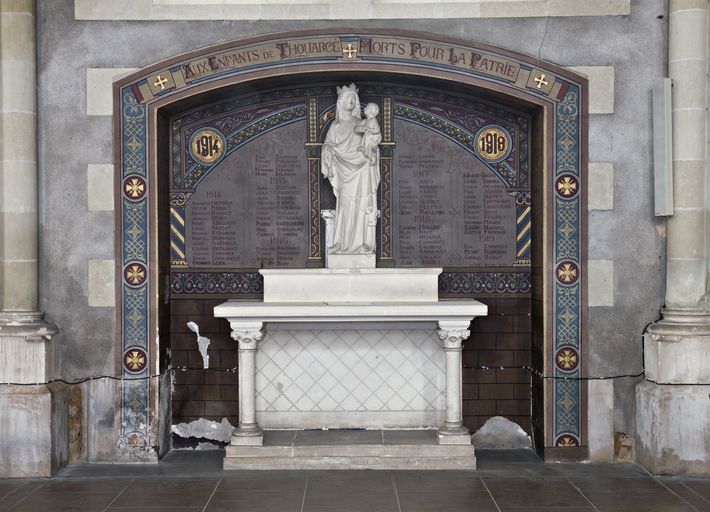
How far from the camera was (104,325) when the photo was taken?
7211 millimetres

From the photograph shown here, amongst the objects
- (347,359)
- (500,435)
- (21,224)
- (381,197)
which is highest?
(381,197)

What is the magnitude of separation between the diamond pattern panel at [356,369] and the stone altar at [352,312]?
55 mm

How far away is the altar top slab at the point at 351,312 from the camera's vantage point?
6914mm

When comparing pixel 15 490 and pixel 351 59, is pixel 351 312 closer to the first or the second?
pixel 351 59

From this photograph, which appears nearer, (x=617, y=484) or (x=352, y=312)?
(x=617, y=484)

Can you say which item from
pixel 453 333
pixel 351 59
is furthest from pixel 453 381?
pixel 351 59

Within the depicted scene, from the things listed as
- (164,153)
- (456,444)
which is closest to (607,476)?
(456,444)

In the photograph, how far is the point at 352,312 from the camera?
6.95 m

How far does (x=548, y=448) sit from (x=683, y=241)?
2.10 m

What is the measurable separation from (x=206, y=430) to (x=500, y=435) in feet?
→ 8.97

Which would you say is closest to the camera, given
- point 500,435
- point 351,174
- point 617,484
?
point 617,484

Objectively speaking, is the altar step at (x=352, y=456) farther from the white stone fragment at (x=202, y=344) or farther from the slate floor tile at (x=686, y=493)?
the slate floor tile at (x=686, y=493)

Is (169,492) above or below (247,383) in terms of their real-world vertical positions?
below

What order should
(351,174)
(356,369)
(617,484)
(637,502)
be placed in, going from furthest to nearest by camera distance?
(356,369)
(351,174)
(617,484)
(637,502)
